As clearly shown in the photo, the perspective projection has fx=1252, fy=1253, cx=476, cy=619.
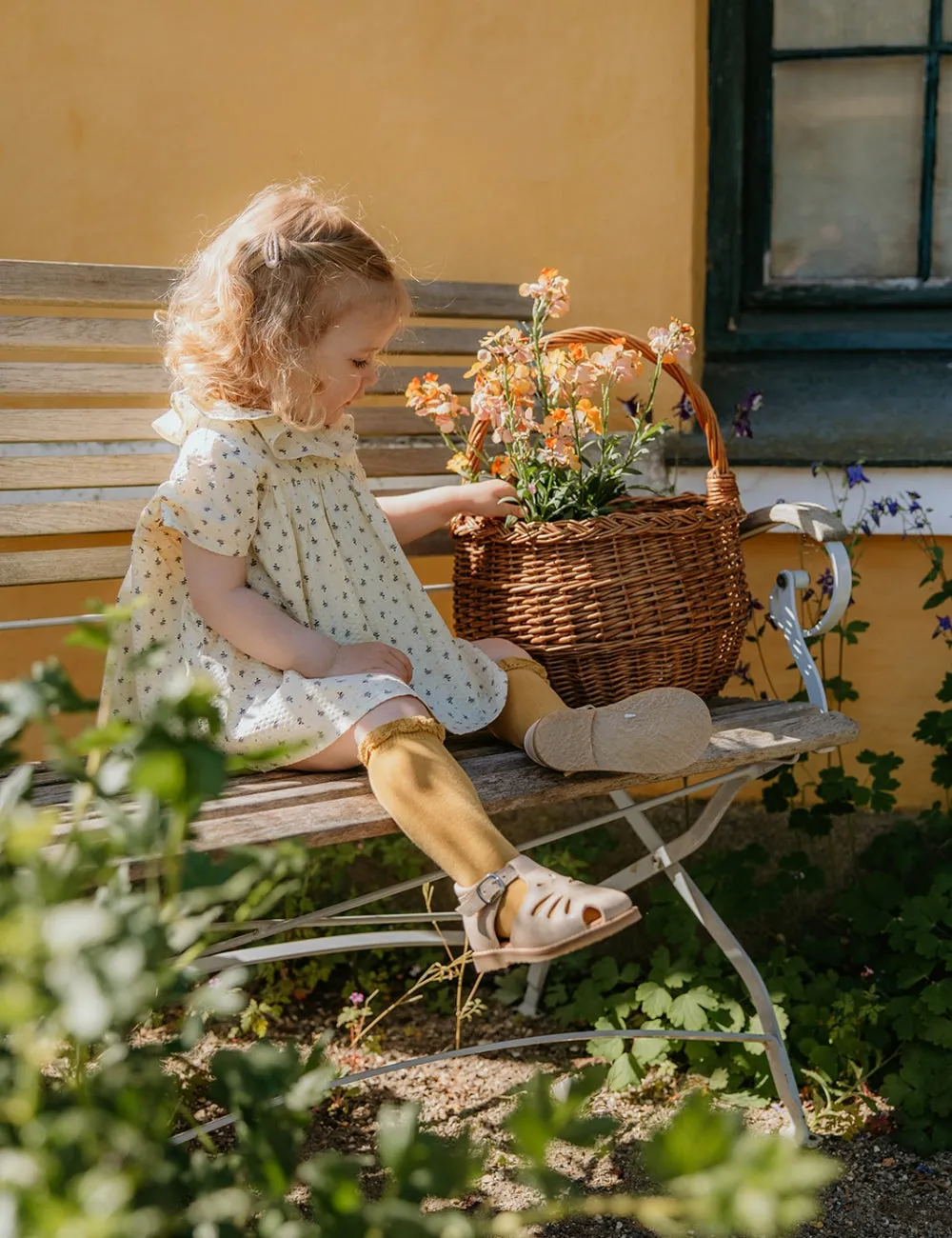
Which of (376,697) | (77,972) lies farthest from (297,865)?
(376,697)

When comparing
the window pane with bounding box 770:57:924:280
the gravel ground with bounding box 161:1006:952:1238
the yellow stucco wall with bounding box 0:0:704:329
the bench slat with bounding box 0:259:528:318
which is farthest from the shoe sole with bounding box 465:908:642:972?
the window pane with bounding box 770:57:924:280

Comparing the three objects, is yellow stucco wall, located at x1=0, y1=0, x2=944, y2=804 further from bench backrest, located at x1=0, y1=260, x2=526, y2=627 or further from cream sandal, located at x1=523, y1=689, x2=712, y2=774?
cream sandal, located at x1=523, y1=689, x2=712, y2=774

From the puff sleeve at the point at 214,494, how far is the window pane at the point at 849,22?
1.63 metres

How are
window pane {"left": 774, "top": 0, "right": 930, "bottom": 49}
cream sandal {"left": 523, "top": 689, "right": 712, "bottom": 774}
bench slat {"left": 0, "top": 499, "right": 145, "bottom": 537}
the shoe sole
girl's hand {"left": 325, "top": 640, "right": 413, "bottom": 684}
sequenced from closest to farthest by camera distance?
the shoe sole, cream sandal {"left": 523, "top": 689, "right": 712, "bottom": 774}, girl's hand {"left": 325, "top": 640, "right": 413, "bottom": 684}, bench slat {"left": 0, "top": 499, "right": 145, "bottom": 537}, window pane {"left": 774, "top": 0, "right": 930, "bottom": 49}

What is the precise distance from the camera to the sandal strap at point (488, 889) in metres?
1.46

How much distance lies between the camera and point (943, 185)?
2684mm

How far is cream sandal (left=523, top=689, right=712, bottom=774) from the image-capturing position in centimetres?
158

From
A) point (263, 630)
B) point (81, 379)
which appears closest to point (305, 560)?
point (263, 630)

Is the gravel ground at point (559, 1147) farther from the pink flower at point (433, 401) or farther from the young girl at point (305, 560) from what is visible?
the pink flower at point (433, 401)

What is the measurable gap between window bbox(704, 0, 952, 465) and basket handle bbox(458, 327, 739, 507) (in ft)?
1.95

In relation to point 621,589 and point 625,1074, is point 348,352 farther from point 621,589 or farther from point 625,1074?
point 625,1074

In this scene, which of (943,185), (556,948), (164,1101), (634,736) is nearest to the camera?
(164,1101)

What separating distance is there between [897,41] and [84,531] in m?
1.94

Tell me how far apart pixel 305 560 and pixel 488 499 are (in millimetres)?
310
